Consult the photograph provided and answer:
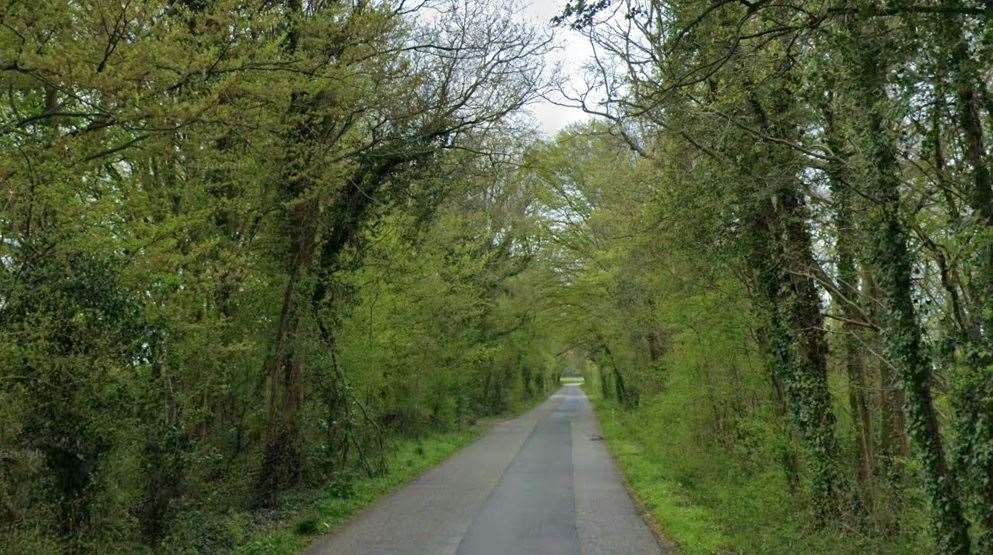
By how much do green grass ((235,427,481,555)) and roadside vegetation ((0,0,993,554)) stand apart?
0.32 feet

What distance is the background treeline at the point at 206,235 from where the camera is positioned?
646 centimetres

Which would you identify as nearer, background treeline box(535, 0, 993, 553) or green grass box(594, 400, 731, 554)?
background treeline box(535, 0, 993, 553)

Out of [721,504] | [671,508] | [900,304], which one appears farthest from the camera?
[721,504]

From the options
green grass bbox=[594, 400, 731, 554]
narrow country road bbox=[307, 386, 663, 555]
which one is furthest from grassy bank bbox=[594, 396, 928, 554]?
narrow country road bbox=[307, 386, 663, 555]

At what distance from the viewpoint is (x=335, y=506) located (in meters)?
12.0

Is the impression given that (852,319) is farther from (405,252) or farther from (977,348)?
(405,252)

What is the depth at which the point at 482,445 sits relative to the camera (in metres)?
25.0

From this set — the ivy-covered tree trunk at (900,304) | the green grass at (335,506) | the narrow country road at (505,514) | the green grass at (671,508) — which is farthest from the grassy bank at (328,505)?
the ivy-covered tree trunk at (900,304)

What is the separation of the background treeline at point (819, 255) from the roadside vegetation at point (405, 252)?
2.1 inches

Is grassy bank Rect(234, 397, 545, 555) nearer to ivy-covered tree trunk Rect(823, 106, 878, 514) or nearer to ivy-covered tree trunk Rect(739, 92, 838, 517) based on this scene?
ivy-covered tree trunk Rect(739, 92, 838, 517)

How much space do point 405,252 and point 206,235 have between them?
23.2 ft

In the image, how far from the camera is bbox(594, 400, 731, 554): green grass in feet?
31.5

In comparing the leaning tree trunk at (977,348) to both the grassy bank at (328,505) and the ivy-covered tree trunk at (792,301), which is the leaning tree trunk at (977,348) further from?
the grassy bank at (328,505)

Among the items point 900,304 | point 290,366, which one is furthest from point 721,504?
point 290,366
